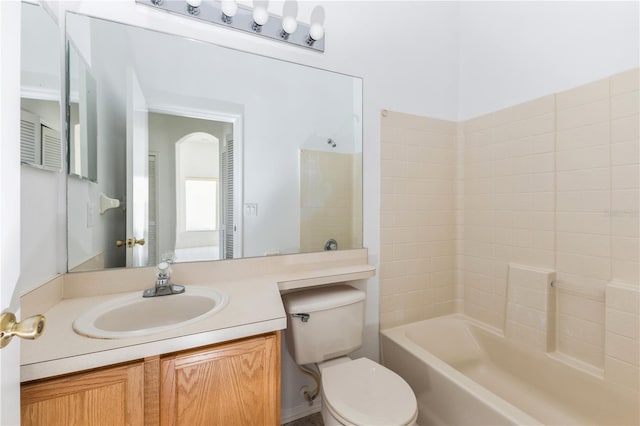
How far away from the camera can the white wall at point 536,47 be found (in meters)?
1.34

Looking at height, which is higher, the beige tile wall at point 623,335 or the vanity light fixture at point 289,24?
the vanity light fixture at point 289,24

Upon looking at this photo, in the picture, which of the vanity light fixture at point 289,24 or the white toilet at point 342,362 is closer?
the white toilet at point 342,362

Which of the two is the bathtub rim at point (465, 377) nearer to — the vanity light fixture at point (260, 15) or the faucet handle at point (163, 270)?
the faucet handle at point (163, 270)

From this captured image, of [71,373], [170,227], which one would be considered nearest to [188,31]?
[170,227]

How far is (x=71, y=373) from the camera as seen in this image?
719 mm

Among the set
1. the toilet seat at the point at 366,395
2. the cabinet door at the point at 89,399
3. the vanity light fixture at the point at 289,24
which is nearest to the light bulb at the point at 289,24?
the vanity light fixture at the point at 289,24

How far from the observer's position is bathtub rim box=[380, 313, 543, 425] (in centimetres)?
112

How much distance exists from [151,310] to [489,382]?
1.90 meters

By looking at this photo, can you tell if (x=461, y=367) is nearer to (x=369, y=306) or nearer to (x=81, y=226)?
(x=369, y=306)

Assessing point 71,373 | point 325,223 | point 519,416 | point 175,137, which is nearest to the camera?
point 71,373

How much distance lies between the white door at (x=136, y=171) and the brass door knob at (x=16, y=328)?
80 cm

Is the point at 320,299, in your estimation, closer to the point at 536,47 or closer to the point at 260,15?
the point at 260,15

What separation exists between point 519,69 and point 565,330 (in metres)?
1.50

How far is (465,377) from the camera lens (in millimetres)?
1349
